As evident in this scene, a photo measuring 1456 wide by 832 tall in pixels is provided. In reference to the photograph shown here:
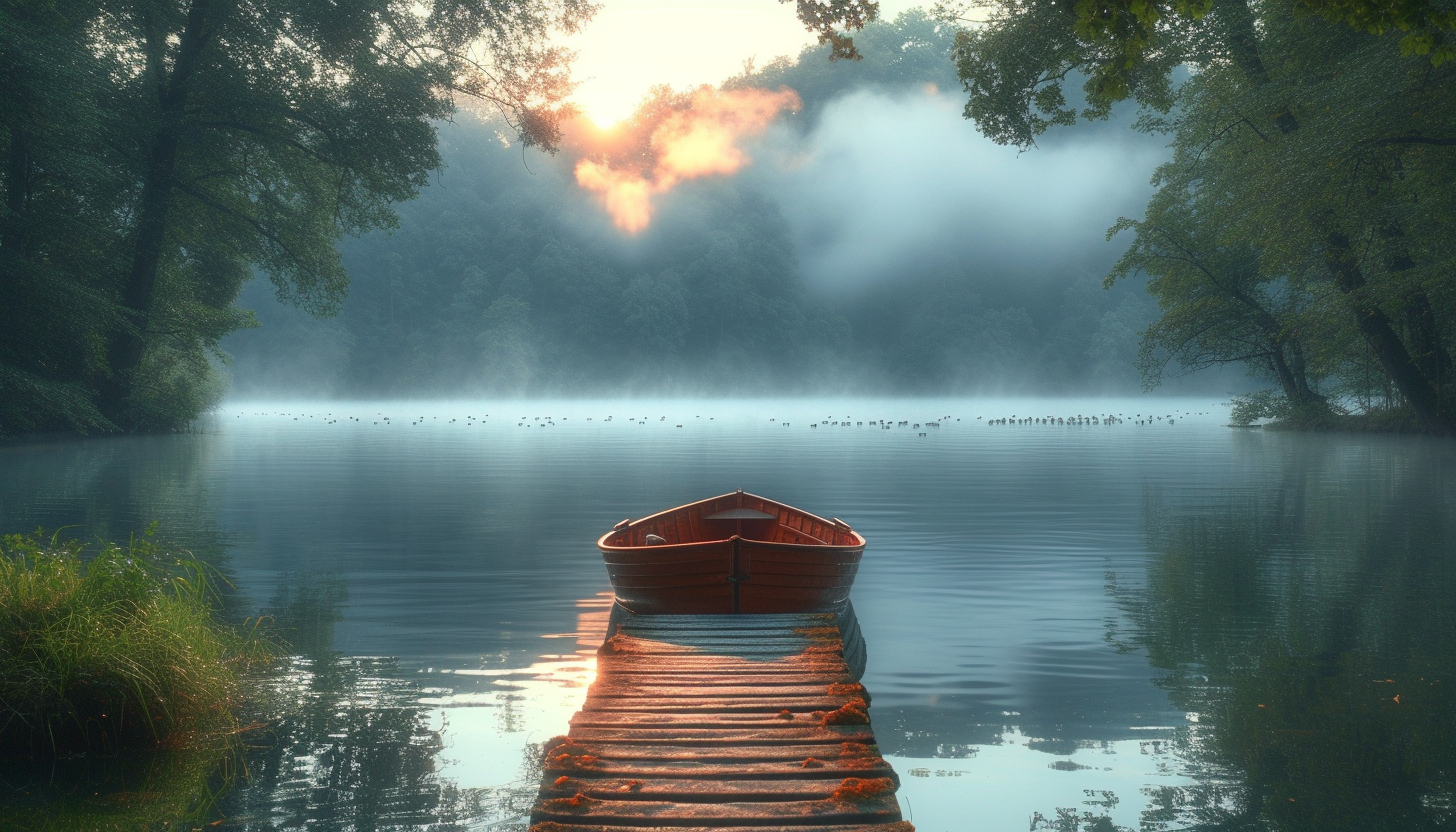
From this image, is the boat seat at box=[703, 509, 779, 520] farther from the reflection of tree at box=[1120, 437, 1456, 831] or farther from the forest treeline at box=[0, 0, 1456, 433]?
the forest treeline at box=[0, 0, 1456, 433]

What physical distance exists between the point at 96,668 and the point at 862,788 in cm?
532

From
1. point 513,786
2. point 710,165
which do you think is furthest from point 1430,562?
point 710,165

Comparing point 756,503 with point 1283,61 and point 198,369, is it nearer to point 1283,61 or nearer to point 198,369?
point 1283,61

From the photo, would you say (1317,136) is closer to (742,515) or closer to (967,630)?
(742,515)

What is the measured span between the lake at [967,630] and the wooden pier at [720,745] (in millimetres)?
656

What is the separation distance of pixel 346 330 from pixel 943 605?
132944 millimetres

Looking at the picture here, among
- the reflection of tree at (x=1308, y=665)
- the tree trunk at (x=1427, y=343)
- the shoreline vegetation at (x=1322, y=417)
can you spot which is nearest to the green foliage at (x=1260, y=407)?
the shoreline vegetation at (x=1322, y=417)

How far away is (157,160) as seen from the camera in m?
39.2

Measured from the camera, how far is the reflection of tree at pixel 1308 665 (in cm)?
713

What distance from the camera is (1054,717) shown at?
908 centimetres

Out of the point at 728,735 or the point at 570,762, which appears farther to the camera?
the point at 728,735

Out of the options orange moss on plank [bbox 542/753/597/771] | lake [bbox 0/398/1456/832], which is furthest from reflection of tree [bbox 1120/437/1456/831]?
orange moss on plank [bbox 542/753/597/771]

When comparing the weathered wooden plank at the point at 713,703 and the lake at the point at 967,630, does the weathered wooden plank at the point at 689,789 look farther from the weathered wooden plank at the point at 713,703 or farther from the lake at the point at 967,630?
the weathered wooden plank at the point at 713,703

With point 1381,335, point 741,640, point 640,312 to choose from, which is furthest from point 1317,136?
point 640,312
